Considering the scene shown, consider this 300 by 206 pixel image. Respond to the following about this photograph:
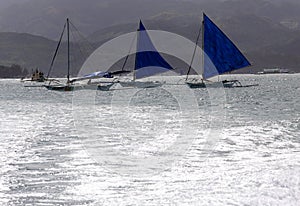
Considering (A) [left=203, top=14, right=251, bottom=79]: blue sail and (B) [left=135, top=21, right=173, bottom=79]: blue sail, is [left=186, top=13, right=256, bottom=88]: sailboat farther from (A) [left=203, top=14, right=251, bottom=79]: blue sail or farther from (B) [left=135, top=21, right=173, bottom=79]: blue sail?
(B) [left=135, top=21, right=173, bottom=79]: blue sail

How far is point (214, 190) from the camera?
15258mm

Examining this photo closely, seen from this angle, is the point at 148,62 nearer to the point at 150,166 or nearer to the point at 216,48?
the point at 216,48

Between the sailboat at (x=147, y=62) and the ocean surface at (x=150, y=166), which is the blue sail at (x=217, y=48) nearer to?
the sailboat at (x=147, y=62)

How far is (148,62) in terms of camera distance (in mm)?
103000

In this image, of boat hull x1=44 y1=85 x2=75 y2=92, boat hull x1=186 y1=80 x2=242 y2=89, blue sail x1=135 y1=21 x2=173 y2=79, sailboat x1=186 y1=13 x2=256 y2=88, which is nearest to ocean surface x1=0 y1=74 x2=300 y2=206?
sailboat x1=186 y1=13 x2=256 y2=88

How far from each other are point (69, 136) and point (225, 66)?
68946mm

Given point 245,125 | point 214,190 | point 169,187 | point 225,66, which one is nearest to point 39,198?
point 169,187

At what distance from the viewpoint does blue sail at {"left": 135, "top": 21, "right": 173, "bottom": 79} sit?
10169cm

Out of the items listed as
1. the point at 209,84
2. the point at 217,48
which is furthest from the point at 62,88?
the point at 209,84

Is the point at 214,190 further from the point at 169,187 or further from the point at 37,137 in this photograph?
the point at 37,137

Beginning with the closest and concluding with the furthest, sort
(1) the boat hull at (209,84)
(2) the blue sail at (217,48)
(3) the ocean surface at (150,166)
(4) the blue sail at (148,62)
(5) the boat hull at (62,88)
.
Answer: (3) the ocean surface at (150,166) → (2) the blue sail at (217,48) → (5) the boat hull at (62,88) → (4) the blue sail at (148,62) → (1) the boat hull at (209,84)

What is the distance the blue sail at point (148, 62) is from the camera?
334 feet

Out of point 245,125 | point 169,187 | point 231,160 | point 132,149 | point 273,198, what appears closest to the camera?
point 273,198

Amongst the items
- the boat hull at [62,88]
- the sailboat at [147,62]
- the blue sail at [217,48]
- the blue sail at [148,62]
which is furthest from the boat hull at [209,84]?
the boat hull at [62,88]
